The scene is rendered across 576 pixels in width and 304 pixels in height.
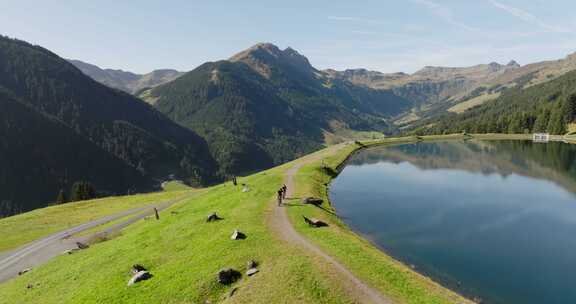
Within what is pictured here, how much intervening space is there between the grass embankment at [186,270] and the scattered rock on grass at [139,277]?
74 cm

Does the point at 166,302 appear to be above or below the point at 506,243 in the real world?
above

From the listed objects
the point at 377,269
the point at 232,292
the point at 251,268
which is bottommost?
the point at 232,292

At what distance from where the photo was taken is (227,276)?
34625mm

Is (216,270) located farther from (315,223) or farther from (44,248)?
(44,248)

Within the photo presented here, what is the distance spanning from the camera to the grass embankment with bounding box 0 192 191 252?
7750 cm

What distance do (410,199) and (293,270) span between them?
57047mm

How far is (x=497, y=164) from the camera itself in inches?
5128

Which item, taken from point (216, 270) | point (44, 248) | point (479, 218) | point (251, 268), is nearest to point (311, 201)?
point (251, 268)

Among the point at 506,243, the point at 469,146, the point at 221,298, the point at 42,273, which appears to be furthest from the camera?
the point at 469,146

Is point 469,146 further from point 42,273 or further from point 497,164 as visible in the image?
point 42,273

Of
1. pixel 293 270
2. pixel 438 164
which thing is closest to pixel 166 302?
pixel 293 270

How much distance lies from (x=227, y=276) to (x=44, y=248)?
52.5 meters

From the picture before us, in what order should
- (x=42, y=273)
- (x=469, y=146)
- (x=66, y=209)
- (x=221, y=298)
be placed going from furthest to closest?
(x=469, y=146), (x=66, y=209), (x=42, y=273), (x=221, y=298)

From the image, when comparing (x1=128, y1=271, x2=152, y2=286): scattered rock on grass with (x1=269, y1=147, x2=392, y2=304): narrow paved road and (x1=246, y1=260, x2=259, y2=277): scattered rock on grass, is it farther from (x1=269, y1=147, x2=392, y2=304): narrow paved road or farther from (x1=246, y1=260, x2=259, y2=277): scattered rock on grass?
(x1=269, y1=147, x2=392, y2=304): narrow paved road
